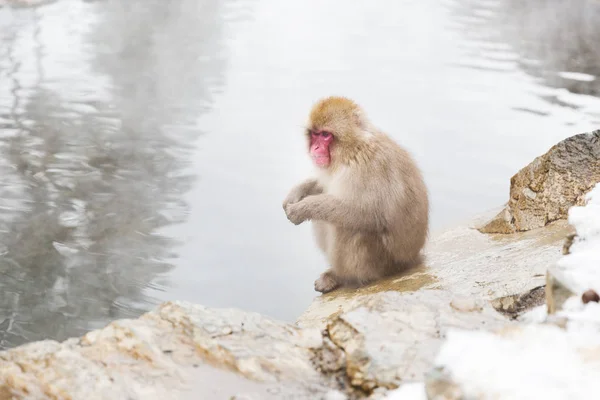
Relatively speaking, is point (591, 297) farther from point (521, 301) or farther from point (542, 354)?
point (521, 301)

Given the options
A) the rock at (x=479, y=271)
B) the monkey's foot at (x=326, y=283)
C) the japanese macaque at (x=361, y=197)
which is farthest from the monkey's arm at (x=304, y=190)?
the rock at (x=479, y=271)

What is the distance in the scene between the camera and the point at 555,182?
4.05 meters

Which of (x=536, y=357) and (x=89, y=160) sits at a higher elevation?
(x=536, y=357)

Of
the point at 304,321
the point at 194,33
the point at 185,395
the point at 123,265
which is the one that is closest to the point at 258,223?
the point at 123,265

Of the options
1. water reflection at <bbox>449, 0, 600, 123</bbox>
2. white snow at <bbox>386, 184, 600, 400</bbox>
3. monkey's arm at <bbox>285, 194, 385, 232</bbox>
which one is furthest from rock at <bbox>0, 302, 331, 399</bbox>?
water reflection at <bbox>449, 0, 600, 123</bbox>

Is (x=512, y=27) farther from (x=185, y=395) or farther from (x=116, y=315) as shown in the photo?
(x=185, y=395)

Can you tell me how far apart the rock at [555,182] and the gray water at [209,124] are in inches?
57.1

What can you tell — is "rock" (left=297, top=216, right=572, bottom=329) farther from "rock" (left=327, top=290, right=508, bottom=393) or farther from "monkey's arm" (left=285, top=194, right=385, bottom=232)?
"rock" (left=327, top=290, right=508, bottom=393)

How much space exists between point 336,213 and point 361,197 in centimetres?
15

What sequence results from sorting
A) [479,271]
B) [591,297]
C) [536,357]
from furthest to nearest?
[479,271]
[591,297]
[536,357]

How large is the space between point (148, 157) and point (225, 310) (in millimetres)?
4820

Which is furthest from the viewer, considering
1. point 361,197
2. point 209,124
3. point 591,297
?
point 209,124

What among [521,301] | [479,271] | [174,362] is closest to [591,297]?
[521,301]

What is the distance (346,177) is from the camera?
12.0 feet
